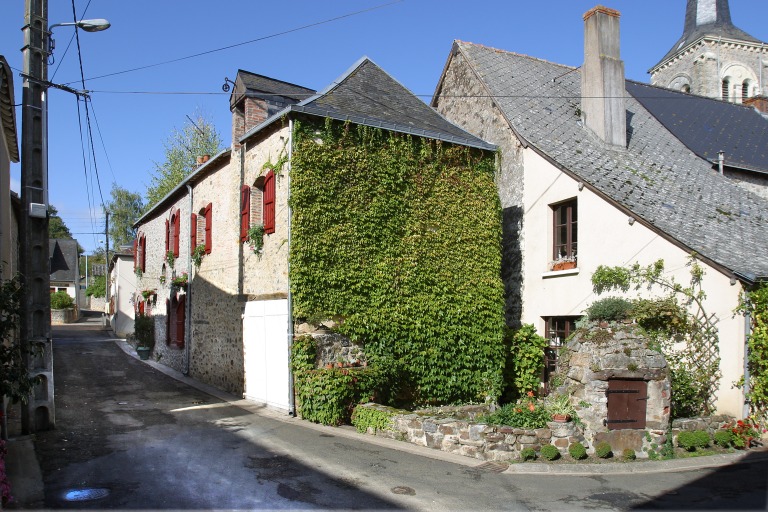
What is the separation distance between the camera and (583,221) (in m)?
13.5

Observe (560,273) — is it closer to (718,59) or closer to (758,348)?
(758,348)

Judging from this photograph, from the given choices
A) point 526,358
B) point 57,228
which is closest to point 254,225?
point 526,358

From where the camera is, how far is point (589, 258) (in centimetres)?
1330

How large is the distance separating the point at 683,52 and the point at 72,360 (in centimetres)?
3637

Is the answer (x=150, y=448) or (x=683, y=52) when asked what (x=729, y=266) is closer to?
(x=150, y=448)

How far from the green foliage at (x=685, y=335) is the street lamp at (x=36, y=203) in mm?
10117

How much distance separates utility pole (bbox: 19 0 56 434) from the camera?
9.79 metres

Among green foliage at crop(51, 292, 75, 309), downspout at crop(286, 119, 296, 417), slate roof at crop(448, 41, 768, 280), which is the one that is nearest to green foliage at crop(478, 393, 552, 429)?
downspout at crop(286, 119, 296, 417)

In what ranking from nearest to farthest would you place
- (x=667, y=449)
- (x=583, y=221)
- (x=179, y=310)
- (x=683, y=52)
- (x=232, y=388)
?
(x=667, y=449) → (x=583, y=221) → (x=232, y=388) → (x=179, y=310) → (x=683, y=52)

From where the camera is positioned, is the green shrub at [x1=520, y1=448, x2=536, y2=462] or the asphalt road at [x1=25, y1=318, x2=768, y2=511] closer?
the asphalt road at [x1=25, y1=318, x2=768, y2=511]

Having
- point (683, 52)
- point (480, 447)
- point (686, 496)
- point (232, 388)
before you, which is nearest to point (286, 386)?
point (232, 388)

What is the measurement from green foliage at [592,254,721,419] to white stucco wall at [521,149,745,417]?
0.13m

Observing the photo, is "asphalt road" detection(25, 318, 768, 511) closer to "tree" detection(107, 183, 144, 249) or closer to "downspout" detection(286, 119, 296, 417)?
"downspout" detection(286, 119, 296, 417)

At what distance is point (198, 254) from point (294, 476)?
10.9m
